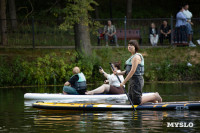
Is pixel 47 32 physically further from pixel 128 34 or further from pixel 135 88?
pixel 135 88

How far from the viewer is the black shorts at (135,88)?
11250 millimetres

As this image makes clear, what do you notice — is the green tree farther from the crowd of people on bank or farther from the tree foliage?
the crowd of people on bank

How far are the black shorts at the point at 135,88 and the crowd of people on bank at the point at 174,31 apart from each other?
12.0 metres

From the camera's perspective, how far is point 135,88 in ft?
37.3

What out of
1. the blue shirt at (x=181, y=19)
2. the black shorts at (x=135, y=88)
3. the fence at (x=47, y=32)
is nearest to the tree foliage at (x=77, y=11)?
the fence at (x=47, y=32)

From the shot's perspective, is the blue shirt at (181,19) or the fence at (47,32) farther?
the fence at (47,32)

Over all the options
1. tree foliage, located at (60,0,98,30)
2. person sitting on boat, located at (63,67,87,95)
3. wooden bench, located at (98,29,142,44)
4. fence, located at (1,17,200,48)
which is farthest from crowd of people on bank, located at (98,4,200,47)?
person sitting on boat, located at (63,67,87,95)

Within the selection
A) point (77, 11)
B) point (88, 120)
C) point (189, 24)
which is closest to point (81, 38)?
point (77, 11)

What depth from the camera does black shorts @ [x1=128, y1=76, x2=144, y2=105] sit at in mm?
11250

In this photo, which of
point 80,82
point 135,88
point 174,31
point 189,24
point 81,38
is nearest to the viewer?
point 135,88

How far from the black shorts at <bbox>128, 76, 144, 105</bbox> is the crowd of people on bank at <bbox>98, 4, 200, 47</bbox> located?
12048 millimetres

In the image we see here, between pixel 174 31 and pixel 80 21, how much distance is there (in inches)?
207

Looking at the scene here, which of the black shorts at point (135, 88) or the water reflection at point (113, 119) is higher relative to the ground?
the black shorts at point (135, 88)

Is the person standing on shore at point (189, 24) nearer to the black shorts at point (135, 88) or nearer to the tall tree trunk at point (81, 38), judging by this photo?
the tall tree trunk at point (81, 38)
